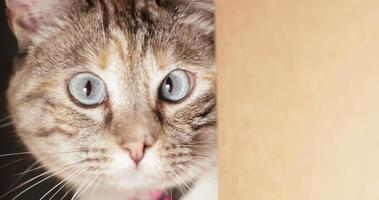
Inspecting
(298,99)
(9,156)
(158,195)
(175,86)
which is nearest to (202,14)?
(175,86)

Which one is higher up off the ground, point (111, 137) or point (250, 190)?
point (111, 137)

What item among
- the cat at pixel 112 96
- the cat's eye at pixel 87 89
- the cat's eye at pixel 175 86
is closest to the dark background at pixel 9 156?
the cat at pixel 112 96

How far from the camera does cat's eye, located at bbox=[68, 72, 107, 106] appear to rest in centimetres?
124

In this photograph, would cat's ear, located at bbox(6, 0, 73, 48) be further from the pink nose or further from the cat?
the pink nose

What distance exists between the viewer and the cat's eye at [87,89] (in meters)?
1.24

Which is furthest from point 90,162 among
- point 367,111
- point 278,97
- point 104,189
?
point 367,111

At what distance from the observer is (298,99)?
1.32 metres

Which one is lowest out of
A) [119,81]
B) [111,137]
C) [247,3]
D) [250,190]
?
[250,190]

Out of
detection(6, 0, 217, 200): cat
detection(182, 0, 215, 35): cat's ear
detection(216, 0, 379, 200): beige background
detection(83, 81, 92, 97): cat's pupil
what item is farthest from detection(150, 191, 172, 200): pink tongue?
detection(182, 0, 215, 35): cat's ear

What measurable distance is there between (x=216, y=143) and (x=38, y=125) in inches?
14.3

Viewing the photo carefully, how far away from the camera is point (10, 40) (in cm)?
125

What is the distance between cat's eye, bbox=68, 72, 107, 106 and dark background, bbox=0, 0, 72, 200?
0.44 ft

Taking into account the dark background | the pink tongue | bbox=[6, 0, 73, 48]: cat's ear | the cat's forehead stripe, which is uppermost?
bbox=[6, 0, 73, 48]: cat's ear

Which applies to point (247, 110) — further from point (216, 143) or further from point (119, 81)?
point (119, 81)
